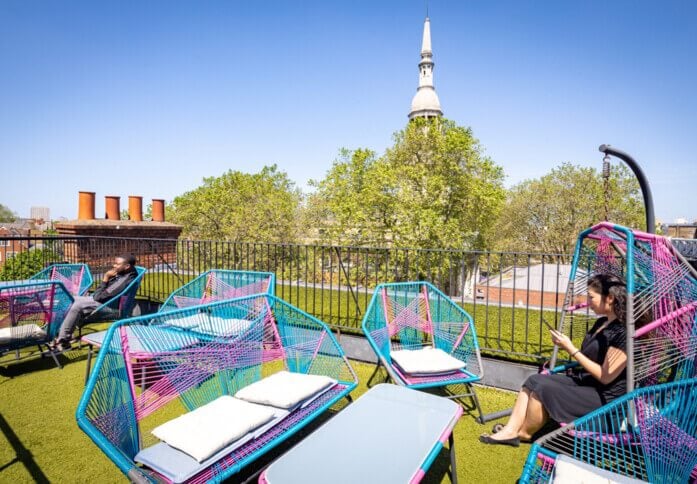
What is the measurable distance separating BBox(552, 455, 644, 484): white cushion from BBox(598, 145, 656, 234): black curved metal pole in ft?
8.33

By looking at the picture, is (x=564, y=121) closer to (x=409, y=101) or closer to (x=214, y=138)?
(x=214, y=138)

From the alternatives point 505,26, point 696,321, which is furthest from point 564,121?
point 696,321

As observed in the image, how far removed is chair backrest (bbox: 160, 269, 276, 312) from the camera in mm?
4992

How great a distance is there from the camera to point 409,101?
72500 mm

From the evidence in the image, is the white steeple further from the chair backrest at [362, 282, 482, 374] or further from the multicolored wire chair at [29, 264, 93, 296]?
the chair backrest at [362, 282, 482, 374]

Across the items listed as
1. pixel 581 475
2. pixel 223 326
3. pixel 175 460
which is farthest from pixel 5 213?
pixel 581 475

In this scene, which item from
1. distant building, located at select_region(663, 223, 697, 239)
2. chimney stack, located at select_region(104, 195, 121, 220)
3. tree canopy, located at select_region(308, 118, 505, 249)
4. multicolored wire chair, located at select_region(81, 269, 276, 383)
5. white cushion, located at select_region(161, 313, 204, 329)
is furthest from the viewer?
tree canopy, located at select_region(308, 118, 505, 249)

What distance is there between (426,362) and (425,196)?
22.1 meters

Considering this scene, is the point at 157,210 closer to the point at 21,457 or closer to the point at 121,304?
the point at 121,304

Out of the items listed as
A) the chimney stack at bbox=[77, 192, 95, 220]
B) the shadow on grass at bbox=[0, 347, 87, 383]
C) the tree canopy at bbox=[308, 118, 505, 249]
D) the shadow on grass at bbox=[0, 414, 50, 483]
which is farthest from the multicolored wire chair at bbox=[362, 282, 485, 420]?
the tree canopy at bbox=[308, 118, 505, 249]

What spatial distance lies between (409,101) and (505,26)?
61258mm

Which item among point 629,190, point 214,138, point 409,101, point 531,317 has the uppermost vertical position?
point 409,101

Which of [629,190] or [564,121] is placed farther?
[629,190]

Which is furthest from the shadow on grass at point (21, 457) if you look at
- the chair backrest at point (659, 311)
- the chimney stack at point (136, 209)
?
the chimney stack at point (136, 209)
